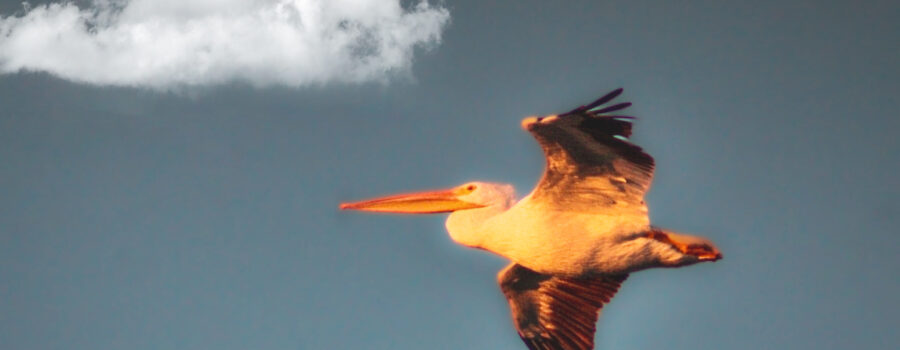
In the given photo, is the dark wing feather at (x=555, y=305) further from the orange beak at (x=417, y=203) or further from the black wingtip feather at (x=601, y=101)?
the black wingtip feather at (x=601, y=101)

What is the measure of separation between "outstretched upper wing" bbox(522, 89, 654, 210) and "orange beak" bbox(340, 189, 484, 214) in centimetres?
166

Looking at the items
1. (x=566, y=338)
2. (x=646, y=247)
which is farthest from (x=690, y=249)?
(x=566, y=338)

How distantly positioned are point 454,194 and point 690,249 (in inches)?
110

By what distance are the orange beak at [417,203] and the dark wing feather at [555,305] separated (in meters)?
0.98

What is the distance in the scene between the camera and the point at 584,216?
342 inches

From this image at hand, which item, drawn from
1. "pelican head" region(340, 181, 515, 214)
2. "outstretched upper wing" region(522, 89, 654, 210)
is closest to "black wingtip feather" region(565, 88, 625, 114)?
Answer: "outstretched upper wing" region(522, 89, 654, 210)

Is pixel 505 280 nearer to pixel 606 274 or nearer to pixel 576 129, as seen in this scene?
pixel 606 274

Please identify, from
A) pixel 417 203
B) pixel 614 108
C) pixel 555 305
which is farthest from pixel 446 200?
pixel 614 108

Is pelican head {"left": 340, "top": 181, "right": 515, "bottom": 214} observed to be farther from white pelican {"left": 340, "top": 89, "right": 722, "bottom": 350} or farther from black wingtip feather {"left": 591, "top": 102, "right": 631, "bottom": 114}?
black wingtip feather {"left": 591, "top": 102, "right": 631, "bottom": 114}

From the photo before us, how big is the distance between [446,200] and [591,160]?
96.5 inches

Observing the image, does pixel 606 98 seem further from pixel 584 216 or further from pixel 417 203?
pixel 417 203

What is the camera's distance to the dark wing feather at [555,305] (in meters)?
9.91

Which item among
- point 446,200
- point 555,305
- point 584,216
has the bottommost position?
point 555,305

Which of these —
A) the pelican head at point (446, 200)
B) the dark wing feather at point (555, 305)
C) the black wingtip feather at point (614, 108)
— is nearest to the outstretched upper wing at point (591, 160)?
the black wingtip feather at point (614, 108)
